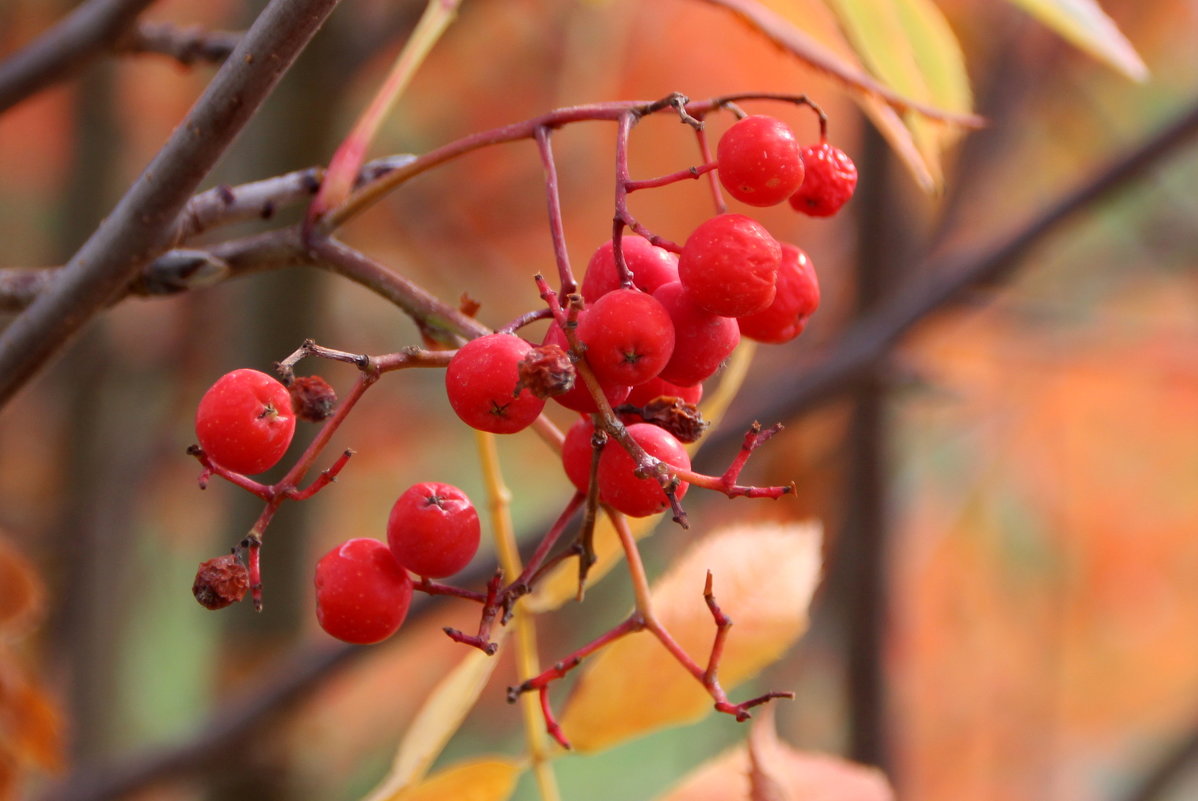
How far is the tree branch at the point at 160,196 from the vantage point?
32 centimetres

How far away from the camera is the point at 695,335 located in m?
0.35

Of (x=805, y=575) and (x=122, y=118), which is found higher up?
(x=122, y=118)

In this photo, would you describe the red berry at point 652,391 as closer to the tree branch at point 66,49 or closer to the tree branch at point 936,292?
the tree branch at point 66,49

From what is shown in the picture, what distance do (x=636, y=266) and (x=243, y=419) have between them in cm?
13

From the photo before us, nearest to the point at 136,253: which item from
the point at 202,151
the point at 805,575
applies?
the point at 202,151

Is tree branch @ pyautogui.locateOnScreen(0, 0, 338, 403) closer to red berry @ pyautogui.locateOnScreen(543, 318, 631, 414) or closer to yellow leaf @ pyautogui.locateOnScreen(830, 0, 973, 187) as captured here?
red berry @ pyautogui.locateOnScreen(543, 318, 631, 414)

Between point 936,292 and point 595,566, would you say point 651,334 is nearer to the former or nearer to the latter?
point 595,566

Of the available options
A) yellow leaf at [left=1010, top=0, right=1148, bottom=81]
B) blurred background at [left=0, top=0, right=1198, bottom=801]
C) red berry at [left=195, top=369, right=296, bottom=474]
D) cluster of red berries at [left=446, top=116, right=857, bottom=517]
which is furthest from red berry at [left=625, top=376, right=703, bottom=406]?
blurred background at [left=0, top=0, right=1198, bottom=801]

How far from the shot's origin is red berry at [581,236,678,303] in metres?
0.36

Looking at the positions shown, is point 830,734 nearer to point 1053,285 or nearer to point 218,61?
point 1053,285

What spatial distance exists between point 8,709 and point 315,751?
0.66 metres

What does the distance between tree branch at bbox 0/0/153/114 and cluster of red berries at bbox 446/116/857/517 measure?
28 centimetres

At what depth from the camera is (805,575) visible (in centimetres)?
50

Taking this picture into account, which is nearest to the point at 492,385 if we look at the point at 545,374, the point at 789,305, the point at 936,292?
the point at 545,374
